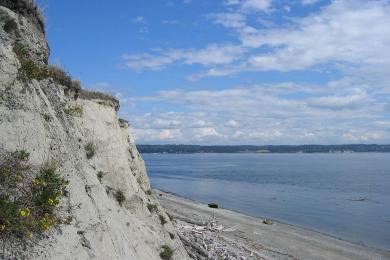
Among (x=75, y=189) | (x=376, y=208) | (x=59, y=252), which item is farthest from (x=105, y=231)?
(x=376, y=208)

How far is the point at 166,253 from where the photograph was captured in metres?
13.8

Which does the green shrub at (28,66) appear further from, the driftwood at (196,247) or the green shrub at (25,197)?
the driftwood at (196,247)

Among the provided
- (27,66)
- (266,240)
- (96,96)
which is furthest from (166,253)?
(266,240)

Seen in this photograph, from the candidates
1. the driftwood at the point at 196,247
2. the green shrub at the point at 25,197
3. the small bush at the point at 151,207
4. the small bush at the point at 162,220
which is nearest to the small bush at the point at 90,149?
the small bush at the point at 151,207

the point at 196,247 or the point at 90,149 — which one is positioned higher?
the point at 90,149

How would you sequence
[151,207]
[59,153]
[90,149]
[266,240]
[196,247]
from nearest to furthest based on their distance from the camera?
[59,153], [90,149], [151,207], [196,247], [266,240]

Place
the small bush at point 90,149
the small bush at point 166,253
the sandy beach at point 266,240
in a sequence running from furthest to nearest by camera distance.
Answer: the sandy beach at point 266,240, the small bush at point 90,149, the small bush at point 166,253

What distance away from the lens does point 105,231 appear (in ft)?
33.9

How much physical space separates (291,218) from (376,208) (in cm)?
1501

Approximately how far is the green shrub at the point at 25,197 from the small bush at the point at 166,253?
509cm

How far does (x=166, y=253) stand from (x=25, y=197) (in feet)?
20.2

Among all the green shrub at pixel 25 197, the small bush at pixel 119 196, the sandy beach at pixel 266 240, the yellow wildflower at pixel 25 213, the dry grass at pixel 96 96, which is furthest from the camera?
the sandy beach at pixel 266 240

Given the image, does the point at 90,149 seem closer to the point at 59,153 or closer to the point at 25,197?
the point at 59,153

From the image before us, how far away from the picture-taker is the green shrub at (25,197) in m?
7.83
